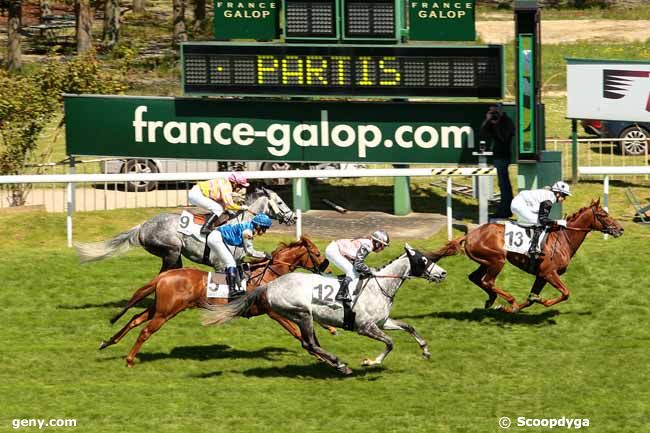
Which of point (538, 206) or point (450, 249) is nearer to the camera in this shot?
point (450, 249)

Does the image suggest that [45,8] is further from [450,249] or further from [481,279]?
[450,249]

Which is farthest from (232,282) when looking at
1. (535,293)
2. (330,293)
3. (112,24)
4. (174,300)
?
(112,24)

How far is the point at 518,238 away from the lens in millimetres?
15820

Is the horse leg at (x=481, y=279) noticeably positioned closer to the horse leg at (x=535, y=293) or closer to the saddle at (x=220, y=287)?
the horse leg at (x=535, y=293)

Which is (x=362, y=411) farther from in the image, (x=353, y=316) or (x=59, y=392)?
(x=59, y=392)

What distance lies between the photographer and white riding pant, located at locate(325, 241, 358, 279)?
13.8 m

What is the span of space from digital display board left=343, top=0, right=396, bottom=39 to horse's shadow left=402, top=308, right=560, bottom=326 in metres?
5.63

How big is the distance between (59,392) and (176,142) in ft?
27.3

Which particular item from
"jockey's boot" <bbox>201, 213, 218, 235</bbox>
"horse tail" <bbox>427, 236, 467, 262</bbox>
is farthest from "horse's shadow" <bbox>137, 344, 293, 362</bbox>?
"horse tail" <bbox>427, 236, 467, 262</bbox>

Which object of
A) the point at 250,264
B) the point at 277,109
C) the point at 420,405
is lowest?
the point at 420,405

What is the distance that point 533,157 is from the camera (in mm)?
20031

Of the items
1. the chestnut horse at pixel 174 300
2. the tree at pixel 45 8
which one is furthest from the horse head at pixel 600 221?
the tree at pixel 45 8

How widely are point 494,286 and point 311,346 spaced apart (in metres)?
3.09

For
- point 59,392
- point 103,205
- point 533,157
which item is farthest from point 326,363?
point 103,205
